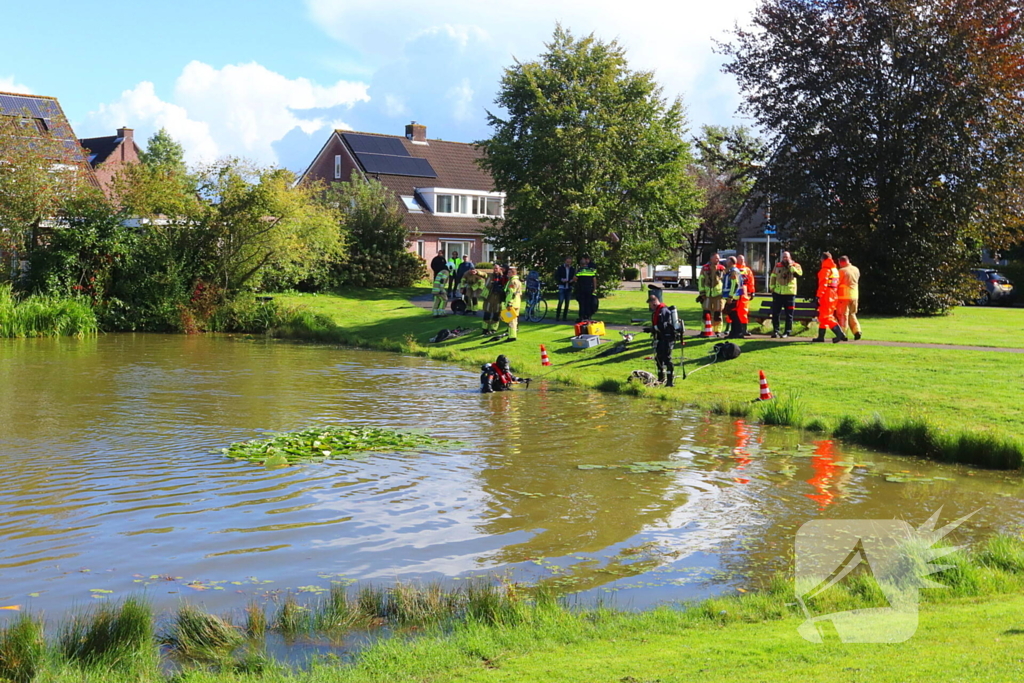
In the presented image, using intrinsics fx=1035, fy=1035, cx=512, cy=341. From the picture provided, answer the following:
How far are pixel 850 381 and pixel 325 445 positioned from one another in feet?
34.3

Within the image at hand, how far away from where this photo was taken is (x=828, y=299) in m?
24.2

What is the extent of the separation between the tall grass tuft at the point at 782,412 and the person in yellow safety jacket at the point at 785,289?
7162 millimetres

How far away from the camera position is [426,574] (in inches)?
360

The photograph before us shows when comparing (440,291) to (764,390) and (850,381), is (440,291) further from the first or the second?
(850,381)

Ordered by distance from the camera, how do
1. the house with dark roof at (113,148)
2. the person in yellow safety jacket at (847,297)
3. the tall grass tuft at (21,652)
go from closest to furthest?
1. the tall grass tuft at (21,652)
2. the person in yellow safety jacket at (847,297)
3. the house with dark roof at (113,148)

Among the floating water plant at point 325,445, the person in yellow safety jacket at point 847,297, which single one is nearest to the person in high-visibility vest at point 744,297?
the person in yellow safety jacket at point 847,297

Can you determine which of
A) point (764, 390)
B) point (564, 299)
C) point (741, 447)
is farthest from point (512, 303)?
point (741, 447)

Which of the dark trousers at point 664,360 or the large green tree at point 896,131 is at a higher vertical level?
the large green tree at point 896,131

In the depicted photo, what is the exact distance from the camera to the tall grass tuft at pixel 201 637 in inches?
277

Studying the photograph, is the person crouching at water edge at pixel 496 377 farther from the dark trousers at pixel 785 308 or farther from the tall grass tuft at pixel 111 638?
the tall grass tuft at pixel 111 638

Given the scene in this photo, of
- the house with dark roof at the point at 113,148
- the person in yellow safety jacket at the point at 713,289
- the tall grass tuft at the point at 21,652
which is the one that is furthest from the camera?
the house with dark roof at the point at 113,148

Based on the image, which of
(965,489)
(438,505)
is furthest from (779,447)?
(438,505)

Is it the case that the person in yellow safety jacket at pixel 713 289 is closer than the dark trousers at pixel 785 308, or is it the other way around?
the dark trousers at pixel 785 308

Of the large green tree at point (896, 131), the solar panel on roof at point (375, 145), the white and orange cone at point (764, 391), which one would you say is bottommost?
the white and orange cone at point (764, 391)
